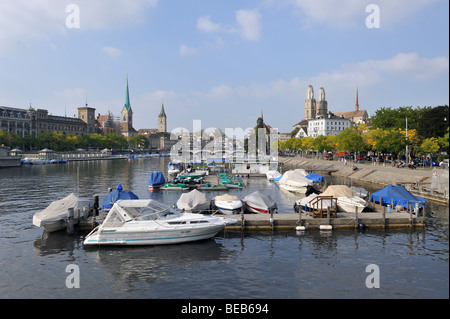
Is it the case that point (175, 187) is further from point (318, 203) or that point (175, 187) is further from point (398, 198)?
point (398, 198)

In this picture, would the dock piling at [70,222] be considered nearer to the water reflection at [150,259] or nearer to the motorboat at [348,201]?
the water reflection at [150,259]

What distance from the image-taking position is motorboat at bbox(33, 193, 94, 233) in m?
28.8

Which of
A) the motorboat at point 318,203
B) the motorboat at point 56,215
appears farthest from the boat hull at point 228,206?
the motorboat at point 56,215

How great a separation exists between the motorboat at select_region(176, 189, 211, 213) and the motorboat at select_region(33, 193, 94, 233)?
9.72 metres

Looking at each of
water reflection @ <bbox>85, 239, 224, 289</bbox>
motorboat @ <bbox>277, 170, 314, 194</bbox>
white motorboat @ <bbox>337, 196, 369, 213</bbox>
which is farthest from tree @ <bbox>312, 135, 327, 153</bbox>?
water reflection @ <bbox>85, 239, 224, 289</bbox>

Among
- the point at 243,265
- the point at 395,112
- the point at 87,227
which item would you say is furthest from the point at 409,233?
the point at 395,112

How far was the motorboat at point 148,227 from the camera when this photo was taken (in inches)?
1027

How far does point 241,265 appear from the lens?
22.8 metres

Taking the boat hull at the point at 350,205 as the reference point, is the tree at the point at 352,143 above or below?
above

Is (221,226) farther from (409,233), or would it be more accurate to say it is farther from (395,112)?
(395,112)

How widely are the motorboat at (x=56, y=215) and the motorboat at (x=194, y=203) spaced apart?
31.9 ft

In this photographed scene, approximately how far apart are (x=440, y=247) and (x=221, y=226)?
1689 centimetres

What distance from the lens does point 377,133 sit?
315 ft

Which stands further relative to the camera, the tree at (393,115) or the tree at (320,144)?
the tree at (320,144)
